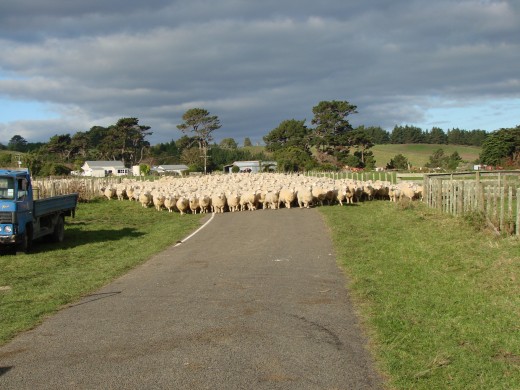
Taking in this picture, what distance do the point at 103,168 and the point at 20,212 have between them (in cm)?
8907

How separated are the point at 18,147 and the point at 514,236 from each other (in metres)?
151

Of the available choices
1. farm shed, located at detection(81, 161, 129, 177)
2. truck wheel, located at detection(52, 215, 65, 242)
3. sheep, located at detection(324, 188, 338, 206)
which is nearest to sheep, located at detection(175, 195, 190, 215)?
sheep, located at detection(324, 188, 338, 206)

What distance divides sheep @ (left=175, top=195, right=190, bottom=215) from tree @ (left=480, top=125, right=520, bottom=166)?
3817cm

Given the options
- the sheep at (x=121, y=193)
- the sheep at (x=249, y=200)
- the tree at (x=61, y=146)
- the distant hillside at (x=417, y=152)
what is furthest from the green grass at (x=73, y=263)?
the tree at (x=61, y=146)

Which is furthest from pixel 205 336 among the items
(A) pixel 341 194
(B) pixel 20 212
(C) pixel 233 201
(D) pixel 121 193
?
(D) pixel 121 193

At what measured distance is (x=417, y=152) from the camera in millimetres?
117438

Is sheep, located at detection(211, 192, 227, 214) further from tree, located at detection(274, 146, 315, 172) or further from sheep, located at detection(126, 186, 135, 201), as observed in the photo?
tree, located at detection(274, 146, 315, 172)

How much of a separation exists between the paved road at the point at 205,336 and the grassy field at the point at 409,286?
404 mm

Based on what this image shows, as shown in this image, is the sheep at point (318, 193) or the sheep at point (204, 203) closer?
the sheep at point (318, 193)

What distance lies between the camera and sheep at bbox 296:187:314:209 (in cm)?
2683

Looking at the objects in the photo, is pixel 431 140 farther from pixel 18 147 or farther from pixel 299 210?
pixel 299 210

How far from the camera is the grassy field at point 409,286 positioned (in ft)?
18.7

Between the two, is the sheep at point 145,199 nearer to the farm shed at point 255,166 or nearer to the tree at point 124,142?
the farm shed at point 255,166

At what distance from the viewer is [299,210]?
1017 inches
